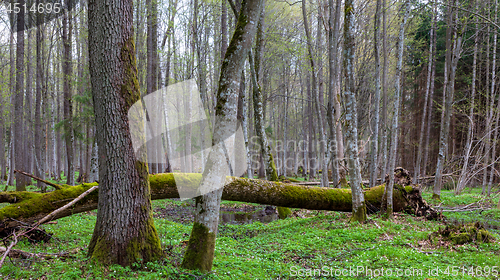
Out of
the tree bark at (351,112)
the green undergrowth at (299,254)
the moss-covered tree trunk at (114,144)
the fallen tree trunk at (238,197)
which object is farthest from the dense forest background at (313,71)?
the moss-covered tree trunk at (114,144)

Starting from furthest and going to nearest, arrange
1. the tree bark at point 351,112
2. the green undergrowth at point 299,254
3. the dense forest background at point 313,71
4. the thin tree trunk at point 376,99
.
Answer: the dense forest background at point 313,71
the thin tree trunk at point 376,99
the tree bark at point 351,112
the green undergrowth at point 299,254

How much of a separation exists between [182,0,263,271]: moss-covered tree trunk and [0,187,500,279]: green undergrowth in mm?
314

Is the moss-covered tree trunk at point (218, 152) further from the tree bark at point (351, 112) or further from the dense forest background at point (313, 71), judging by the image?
the dense forest background at point (313, 71)

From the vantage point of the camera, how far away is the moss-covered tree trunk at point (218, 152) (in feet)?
12.4

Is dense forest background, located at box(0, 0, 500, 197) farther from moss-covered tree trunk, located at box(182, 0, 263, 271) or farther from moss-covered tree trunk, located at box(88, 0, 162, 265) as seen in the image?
moss-covered tree trunk, located at box(88, 0, 162, 265)

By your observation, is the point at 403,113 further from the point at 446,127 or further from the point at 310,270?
the point at 310,270

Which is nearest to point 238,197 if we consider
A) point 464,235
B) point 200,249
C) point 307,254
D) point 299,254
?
point 299,254

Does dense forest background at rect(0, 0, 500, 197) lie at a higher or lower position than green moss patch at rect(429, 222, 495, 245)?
higher

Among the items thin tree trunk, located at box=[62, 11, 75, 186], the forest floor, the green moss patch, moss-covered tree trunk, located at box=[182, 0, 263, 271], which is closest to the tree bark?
the forest floor

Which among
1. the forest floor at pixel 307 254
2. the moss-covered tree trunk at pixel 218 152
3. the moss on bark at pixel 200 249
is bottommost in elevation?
the forest floor at pixel 307 254

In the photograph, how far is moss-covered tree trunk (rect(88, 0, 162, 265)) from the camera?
3.83m

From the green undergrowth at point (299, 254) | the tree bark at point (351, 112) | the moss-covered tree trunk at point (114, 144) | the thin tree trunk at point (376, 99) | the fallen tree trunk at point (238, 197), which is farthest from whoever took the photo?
the thin tree trunk at point (376, 99)

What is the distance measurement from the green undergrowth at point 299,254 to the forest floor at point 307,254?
13 millimetres

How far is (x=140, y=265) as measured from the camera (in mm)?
3816
